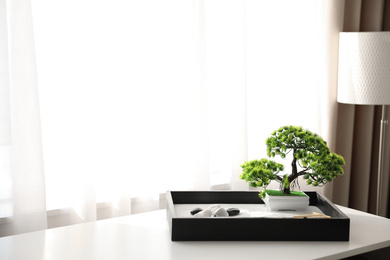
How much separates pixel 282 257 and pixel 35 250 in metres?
0.77

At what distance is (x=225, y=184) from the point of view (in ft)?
9.70

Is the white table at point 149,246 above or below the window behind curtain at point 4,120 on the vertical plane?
below

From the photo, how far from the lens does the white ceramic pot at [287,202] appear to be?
2062 millimetres

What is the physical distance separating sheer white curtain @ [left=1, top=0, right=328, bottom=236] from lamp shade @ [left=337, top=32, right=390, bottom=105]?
0.83 feet

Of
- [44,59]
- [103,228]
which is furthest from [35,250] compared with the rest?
[44,59]

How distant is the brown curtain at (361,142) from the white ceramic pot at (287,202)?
1.27m

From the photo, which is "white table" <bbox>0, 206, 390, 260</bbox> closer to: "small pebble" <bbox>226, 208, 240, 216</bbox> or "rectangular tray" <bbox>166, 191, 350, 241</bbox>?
"rectangular tray" <bbox>166, 191, 350, 241</bbox>

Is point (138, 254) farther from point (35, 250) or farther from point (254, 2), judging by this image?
point (254, 2)

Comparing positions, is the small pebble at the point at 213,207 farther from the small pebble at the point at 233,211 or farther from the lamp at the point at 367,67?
the lamp at the point at 367,67

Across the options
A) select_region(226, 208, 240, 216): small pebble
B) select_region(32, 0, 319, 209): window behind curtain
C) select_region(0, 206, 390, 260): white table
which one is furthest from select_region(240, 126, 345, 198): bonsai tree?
select_region(32, 0, 319, 209): window behind curtain

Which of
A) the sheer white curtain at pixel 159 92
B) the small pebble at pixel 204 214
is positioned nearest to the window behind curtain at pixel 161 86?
the sheer white curtain at pixel 159 92

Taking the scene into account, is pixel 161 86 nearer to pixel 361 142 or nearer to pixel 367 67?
pixel 367 67

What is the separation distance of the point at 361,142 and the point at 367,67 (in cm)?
69

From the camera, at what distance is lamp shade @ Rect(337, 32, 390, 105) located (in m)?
2.81
